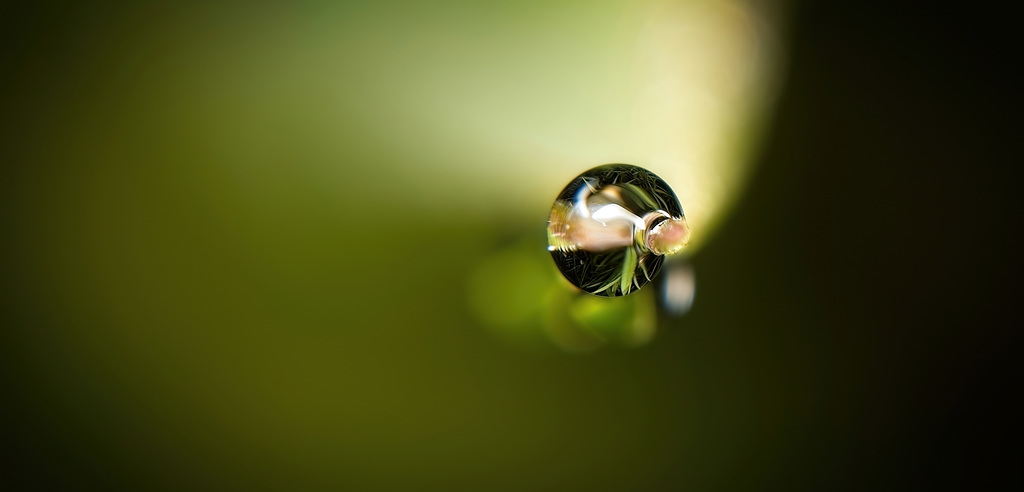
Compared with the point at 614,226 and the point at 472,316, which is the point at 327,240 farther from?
the point at 614,226

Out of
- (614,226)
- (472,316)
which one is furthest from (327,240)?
(614,226)
